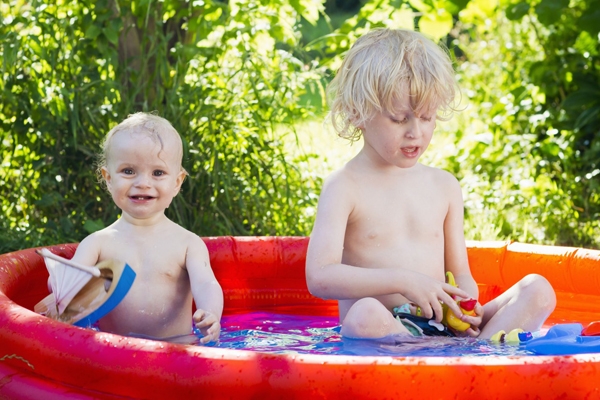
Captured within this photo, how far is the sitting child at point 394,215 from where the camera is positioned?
228cm

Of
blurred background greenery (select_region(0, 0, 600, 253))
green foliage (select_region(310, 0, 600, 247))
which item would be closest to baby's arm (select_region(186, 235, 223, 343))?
blurred background greenery (select_region(0, 0, 600, 253))

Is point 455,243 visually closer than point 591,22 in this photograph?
Yes

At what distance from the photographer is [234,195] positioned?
12.6 feet

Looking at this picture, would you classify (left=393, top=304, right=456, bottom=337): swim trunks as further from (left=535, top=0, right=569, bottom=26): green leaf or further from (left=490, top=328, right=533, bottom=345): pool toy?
(left=535, top=0, right=569, bottom=26): green leaf

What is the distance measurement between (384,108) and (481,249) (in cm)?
88

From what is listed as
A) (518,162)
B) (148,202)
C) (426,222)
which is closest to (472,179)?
(518,162)

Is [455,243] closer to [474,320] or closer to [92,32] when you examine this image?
[474,320]

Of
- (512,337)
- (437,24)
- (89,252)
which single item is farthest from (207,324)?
(437,24)

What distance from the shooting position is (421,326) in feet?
7.69

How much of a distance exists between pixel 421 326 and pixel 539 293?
329 millimetres

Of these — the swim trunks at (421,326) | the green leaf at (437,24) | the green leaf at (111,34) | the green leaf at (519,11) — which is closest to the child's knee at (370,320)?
the swim trunks at (421,326)

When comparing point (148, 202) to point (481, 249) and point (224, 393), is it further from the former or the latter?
point (481, 249)

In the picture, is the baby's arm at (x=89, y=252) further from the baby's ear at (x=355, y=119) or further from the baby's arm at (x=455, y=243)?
the baby's arm at (x=455, y=243)

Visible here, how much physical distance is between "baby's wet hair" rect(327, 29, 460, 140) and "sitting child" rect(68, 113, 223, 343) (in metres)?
0.52
